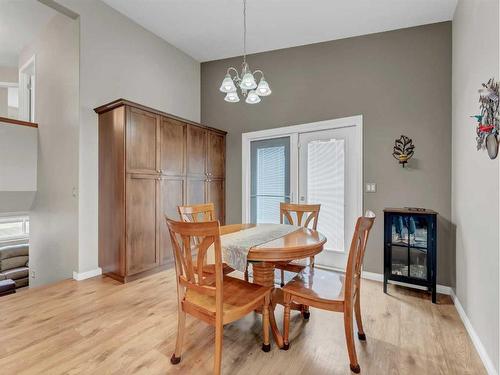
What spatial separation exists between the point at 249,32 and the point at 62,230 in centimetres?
363

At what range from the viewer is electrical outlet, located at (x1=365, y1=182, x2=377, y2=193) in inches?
128

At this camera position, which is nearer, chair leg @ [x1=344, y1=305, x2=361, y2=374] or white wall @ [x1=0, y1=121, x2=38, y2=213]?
chair leg @ [x1=344, y1=305, x2=361, y2=374]

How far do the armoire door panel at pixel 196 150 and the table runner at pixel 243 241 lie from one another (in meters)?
1.83

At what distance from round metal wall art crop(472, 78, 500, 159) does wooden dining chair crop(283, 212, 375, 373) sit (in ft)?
2.82

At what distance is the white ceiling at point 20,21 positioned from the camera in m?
3.59

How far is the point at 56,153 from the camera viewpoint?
3514 mm

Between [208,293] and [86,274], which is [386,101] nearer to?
[208,293]

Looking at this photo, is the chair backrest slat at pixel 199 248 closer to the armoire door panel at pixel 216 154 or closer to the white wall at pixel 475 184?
the white wall at pixel 475 184

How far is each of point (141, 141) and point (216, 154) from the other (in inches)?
54.5

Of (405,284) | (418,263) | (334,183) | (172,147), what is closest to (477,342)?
(418,263)

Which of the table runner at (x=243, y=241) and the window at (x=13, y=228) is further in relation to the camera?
the window at (x=13, y=228)

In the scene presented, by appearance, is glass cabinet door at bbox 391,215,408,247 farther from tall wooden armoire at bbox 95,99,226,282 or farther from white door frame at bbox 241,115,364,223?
tall wooden armoire at bbox 95,99,226,282

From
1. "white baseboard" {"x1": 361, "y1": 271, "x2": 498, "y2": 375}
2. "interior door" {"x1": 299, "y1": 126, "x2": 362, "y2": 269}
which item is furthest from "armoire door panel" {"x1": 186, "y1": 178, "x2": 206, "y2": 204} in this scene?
"white baseboard" {"x1": 361, "y1": 271, "x2": 498, "y2": 375}

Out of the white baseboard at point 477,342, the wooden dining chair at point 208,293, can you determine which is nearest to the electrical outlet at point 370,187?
the white baseboard at point 477,342
